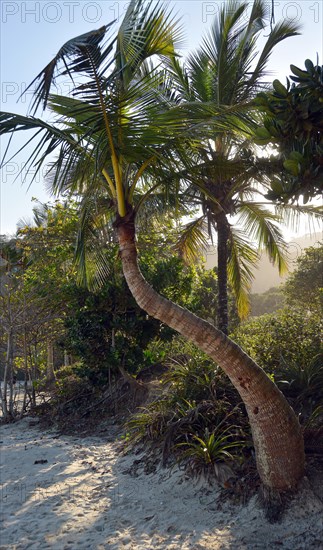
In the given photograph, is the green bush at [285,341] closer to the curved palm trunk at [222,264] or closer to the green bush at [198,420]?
the green bush at [198,420]

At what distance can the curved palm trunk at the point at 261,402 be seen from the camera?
5.04 metres

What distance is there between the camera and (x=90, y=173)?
225 inches

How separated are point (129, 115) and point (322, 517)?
4.55 metres

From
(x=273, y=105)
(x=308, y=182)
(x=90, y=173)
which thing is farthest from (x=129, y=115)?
(x=308, y=182)

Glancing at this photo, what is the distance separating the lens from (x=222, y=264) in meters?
10.2

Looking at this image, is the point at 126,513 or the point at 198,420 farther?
the point at 198,420

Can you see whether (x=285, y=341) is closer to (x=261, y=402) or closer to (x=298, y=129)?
(x=261, y=402)

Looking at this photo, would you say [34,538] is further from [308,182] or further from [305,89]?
[305,89]

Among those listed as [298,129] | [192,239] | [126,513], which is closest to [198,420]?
[126,513]

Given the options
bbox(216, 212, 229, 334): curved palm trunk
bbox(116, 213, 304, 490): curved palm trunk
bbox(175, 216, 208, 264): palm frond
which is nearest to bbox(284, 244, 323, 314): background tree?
bbox(175, 216, 208, 264): palm frond

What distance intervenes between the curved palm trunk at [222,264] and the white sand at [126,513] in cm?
379

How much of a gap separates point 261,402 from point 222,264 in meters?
5.33

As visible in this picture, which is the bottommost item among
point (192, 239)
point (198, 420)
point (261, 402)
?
point (198, 420)

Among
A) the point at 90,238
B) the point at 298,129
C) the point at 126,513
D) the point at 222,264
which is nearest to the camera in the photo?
the point at 298,129
